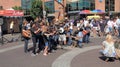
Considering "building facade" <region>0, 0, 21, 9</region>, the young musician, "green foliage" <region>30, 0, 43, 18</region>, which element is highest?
"building facade" <region>0, 0, 21, 9</region>

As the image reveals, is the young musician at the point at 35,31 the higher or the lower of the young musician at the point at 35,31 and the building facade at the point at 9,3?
the lower

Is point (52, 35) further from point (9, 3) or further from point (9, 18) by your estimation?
point (9, 3)

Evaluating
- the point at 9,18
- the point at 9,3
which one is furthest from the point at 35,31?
the point at 9,3

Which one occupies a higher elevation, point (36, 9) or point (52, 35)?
point (36, 9)

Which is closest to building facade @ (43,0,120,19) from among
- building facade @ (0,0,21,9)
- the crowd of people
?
building facade @ (0,0,21,9)

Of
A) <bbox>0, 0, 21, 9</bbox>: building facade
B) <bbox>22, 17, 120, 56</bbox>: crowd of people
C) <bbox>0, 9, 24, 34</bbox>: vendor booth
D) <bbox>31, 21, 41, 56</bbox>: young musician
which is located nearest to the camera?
<bbox>31, 21, 41, 56</bbox>: young musician

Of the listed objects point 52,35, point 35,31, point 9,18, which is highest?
point 9,18

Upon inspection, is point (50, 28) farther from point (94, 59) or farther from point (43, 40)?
point (94, 59)

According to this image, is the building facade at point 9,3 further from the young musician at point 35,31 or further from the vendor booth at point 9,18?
the young musician at point 35,31

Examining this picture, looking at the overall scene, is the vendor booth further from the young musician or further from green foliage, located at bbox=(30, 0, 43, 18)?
the young musician

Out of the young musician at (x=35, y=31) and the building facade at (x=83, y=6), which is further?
the building facade at (x=83, y=6)

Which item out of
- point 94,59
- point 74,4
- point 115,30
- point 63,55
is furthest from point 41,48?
point 74,4

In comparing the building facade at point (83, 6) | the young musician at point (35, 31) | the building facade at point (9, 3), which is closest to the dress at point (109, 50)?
the young musician at point (35, 31)

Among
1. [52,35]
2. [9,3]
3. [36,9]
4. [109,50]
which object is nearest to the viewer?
[109,50]
